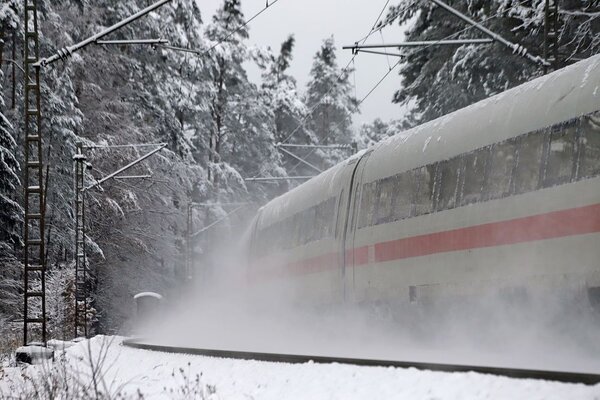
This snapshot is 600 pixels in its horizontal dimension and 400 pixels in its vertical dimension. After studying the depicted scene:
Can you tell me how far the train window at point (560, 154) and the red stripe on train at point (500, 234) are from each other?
15.4 inches

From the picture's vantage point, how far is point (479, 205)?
452 inches

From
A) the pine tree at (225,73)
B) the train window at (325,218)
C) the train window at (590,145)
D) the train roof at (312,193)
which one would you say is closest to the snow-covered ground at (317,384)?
the train window at (590,145)

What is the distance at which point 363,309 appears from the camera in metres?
A: 15.2

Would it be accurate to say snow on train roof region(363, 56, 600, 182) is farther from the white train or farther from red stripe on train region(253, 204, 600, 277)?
red stripe on train region(253, 204, 600, 277)

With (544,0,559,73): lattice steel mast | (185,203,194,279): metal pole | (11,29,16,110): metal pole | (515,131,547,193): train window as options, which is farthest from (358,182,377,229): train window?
(185,203,194,279): metal pole

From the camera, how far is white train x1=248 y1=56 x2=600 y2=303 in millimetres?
9508

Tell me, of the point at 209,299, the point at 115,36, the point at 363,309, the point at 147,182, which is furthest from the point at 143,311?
the point at 363,309

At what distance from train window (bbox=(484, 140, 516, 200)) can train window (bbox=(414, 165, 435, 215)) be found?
165 cm

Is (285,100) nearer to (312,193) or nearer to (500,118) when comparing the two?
(312,193)

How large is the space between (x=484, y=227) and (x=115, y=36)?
26963 millimetres

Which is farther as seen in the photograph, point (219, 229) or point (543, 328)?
point (219, 229)

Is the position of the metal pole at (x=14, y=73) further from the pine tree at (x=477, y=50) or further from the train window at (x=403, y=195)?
the train window at (x=403, y=195)

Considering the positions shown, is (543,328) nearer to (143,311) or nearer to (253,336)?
(253,336)

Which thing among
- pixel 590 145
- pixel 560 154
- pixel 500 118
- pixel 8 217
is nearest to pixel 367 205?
pixel 500 118
